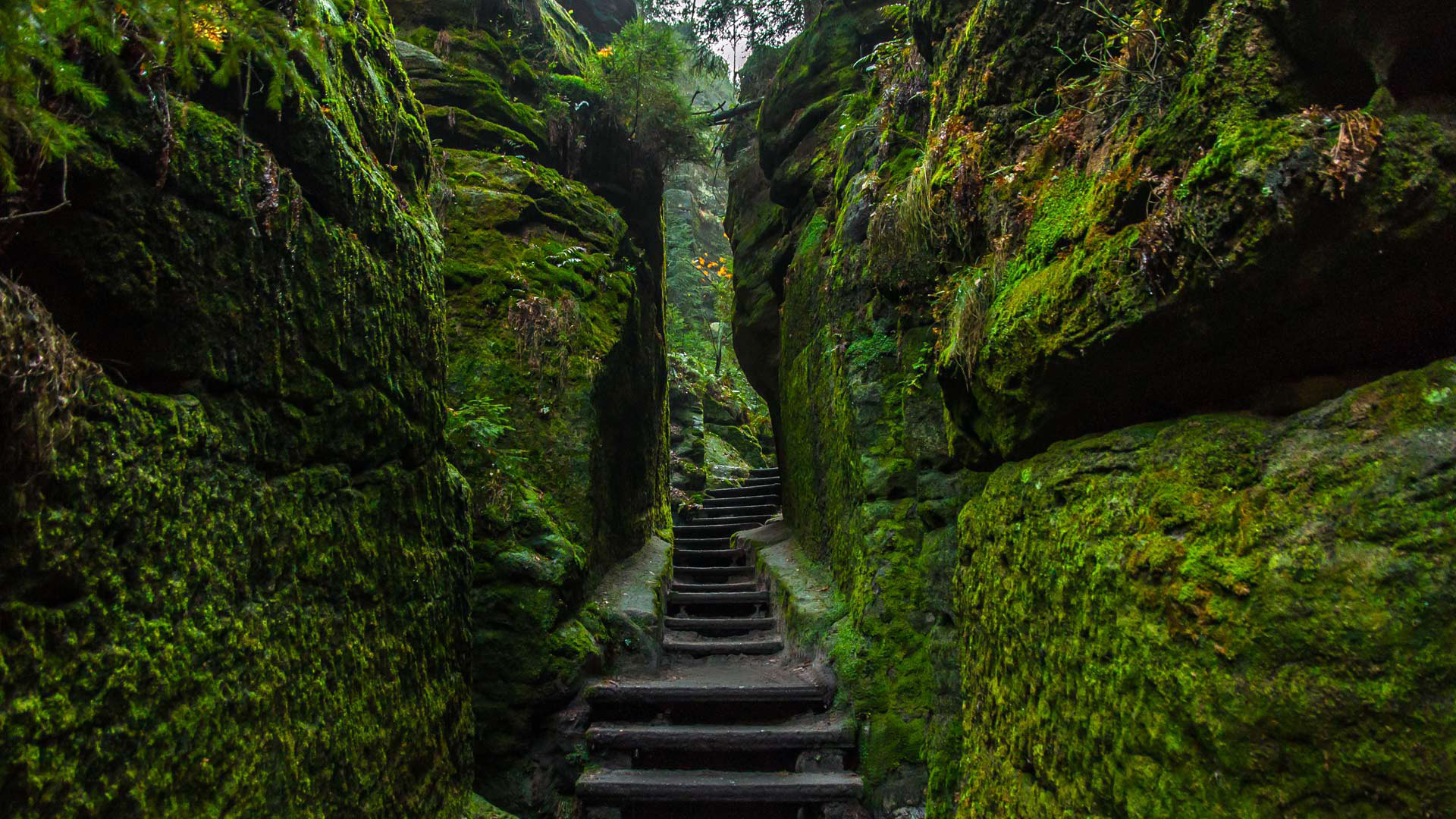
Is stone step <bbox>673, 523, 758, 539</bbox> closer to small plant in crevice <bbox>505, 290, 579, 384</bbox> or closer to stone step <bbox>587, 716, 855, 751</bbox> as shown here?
small plant in crevice <bbox>505, 290, 579, 384</bbox>

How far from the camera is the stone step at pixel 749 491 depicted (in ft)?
45.2

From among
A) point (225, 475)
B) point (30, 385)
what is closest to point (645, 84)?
point (225, 475)

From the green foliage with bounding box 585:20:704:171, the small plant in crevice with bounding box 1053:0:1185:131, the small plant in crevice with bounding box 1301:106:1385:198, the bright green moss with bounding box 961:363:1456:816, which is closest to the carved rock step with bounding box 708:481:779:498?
the green foliage with bounding box 585:20:704:171

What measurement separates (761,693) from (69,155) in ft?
17.2

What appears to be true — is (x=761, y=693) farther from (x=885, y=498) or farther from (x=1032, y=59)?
(x=1032, y=59)

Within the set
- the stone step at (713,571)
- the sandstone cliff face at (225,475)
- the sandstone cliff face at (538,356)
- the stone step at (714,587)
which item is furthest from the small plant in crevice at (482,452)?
the stone step at (713,571)

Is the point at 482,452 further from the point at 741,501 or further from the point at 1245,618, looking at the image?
the point at 741,501

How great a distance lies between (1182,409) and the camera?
2.50 meters

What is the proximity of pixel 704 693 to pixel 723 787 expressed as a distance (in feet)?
2.95

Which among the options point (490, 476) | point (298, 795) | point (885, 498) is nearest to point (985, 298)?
point (885, 498)

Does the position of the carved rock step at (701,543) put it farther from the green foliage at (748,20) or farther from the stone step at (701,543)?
the green foliage at (748,20)

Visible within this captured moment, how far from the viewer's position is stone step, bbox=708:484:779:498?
13766 millimetres

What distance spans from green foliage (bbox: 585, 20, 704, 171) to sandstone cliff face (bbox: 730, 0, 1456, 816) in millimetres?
7016

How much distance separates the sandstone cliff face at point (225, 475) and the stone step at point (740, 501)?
9582 mm
